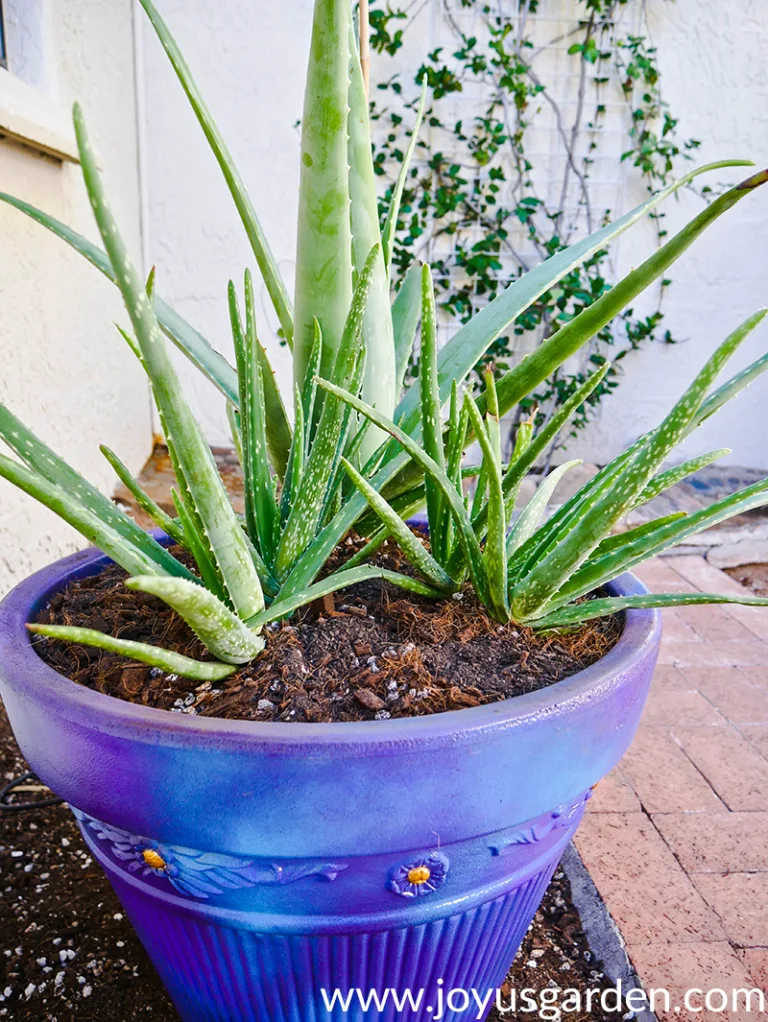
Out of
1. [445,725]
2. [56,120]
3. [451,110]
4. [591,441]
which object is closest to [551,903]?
Answer: [445,725]

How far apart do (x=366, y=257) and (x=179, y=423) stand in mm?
379

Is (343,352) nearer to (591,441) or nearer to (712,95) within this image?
(591,441)

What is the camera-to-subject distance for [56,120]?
1851 millimetres

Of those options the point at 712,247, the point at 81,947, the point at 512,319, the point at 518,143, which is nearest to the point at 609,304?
the point at 512,319

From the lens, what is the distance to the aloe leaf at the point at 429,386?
673 mm

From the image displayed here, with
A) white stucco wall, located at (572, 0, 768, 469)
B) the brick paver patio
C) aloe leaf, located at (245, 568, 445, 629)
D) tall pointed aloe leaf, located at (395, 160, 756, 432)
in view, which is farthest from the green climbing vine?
aloe leaf, located at (245, 568, 445, 629)

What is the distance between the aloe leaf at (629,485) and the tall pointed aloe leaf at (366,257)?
0.90ft

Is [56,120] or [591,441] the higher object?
[56,120]

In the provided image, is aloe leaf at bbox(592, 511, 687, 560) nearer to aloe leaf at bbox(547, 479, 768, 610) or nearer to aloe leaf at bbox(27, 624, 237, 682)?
aloe leaf at bbox(547, 479, 768, 610)

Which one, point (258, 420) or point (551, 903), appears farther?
point (551, 903)

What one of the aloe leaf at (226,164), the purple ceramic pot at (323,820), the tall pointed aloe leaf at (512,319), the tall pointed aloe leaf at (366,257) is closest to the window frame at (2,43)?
the aloe leaf at (226,164)

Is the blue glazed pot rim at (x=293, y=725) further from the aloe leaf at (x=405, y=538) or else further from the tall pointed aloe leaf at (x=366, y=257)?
the tall pointed aloe leaf at (x=366, y=257)

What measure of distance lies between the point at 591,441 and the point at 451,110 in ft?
4.80

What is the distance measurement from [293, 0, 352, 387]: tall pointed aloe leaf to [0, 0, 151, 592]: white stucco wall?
1.07 meters
